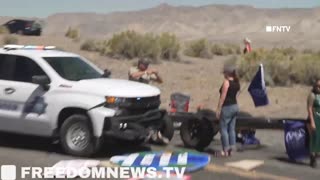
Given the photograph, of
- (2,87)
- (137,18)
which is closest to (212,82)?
(2,87)

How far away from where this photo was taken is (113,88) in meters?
11.2

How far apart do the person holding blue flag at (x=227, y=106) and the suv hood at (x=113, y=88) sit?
1216mm

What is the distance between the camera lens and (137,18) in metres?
141

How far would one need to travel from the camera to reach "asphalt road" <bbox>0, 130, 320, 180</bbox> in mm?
10180

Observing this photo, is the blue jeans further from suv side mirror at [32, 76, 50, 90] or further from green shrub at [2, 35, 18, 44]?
green shrub at [2, 35, 18, 44]

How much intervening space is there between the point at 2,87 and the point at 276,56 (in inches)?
901

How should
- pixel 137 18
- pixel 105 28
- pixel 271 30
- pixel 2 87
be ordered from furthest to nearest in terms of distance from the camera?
pixel 137 18, pixel 105 28, pixel 271 30, pixel 2 87

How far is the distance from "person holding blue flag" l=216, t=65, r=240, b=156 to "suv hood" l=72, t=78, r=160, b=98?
122 centimetres

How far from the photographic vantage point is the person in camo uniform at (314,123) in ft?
35.7

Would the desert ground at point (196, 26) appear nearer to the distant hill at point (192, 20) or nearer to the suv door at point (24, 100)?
the distant hill at point (192, 20)

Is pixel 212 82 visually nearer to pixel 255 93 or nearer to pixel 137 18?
pixel 255 93
